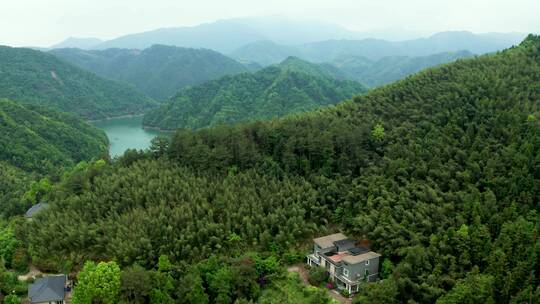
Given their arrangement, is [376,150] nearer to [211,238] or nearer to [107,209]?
[211,238]

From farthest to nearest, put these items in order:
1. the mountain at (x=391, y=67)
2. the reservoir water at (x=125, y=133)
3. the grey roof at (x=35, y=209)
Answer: the mountain at (x=391, y=67) → the reservoir water at (x=125, y=133) → the grey roof at (x=35, y=209)

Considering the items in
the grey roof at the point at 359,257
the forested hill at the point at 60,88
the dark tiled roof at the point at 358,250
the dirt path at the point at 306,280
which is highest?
the forested hill at the point at 60,88

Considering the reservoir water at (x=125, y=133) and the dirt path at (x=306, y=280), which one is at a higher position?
the dirt path at (x=306, y=280)

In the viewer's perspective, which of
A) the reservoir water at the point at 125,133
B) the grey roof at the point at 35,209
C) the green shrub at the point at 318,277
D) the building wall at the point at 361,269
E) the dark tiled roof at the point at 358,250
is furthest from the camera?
the reservoir water at the point at 125,133

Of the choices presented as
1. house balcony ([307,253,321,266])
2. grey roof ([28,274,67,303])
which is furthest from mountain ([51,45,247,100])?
house balcony ([307,253,321,266])

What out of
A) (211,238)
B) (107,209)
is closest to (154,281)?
(211,238)

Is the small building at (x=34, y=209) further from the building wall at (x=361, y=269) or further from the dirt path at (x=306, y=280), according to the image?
the building wall at (x=361, y=269)

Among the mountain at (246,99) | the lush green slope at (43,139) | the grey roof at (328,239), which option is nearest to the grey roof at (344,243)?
the grey roof at (328,239)
